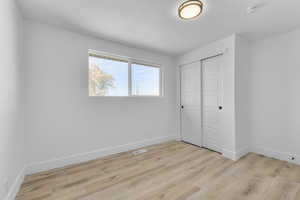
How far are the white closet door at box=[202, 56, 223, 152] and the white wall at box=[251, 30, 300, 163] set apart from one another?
0.74 metres

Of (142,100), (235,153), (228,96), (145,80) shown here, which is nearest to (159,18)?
(145,80)

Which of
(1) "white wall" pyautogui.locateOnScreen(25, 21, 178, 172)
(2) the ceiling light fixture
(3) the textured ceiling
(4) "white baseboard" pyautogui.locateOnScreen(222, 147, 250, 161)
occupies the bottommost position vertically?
(4) "white baseboard" pyautogui.locateOnScreen(222, 147, 250, 161)

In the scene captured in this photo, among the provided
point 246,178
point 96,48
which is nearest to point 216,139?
point 246,178

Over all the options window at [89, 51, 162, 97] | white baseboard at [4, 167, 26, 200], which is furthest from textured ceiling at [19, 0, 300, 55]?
white baseboard at [4, 167, 26, 200]

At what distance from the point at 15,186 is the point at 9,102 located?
3.40 ft

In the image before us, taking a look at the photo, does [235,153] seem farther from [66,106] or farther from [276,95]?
[66,106]

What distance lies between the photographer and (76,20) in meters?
2.14

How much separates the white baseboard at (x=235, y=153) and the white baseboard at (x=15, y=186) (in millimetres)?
3351

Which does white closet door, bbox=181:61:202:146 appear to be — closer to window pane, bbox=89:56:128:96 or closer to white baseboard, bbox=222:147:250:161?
white baseboard, bbox=222:147:250:161

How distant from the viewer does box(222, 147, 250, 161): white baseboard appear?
2619 mm

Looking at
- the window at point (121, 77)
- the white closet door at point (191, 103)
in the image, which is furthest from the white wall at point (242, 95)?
the window at point (121, 77)

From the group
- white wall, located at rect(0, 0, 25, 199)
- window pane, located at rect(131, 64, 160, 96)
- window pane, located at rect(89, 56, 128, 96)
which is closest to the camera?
white wall, located at rect(0, 0, 25, 199)

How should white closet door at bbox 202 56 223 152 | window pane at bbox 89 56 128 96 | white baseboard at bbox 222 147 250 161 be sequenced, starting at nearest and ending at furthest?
white baseboard at bbox 222 147 250 161 < window pane at bbox 89 56 128 96 < white closet door at bbox 202 56 223 152

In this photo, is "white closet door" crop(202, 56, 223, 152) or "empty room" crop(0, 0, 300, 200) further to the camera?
"white closet door" crop(202, 56, 223, 152)
